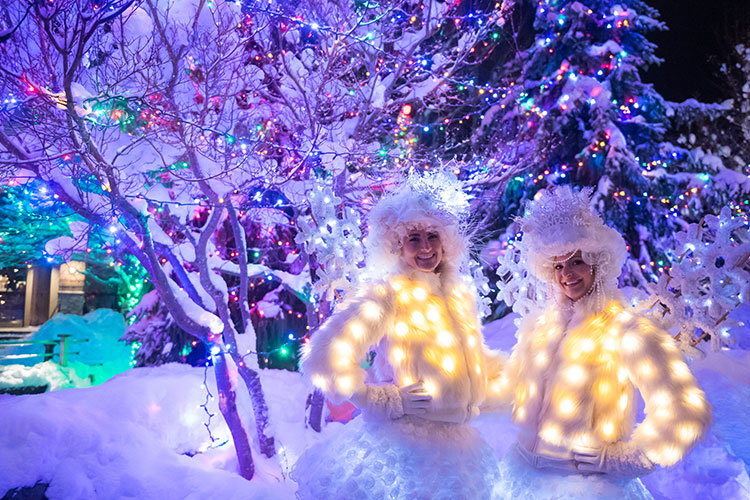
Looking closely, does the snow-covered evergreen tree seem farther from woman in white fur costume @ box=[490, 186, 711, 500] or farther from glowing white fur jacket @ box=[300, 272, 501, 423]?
glowing white fur jacket @ box=[300, 272, 501, 423]

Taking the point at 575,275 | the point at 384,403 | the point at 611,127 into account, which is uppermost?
the point at 611,127

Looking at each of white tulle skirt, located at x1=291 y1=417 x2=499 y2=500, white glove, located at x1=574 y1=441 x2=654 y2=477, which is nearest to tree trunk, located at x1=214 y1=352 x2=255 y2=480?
white tulle skirt, located at x1=291 y1=417 x2=499 y2=500

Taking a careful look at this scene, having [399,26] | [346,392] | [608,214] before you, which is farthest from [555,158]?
[346,392]

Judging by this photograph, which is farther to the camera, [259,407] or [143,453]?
[259,407]

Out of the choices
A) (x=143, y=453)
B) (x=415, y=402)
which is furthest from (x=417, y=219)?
(x=143, y=453)

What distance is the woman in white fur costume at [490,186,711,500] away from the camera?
2150mm

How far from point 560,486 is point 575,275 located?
1013mm

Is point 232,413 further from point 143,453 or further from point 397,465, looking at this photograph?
point 397,465

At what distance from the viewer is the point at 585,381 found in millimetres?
2373

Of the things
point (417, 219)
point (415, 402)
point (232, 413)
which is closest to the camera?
point (415, 402)

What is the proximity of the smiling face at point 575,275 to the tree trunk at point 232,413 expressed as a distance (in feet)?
11.9

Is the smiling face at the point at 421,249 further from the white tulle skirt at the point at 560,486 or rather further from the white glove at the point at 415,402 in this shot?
the white tulle skirt at the point at 560,486

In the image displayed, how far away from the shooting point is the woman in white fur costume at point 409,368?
2.32 m

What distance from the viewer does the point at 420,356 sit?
103 inches
